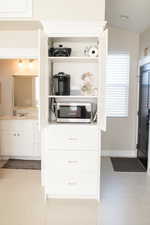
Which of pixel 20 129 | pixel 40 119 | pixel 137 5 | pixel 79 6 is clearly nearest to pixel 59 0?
pixel 79 6

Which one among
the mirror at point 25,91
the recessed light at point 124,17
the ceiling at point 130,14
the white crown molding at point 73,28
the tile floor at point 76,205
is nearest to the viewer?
the tile floor at point 76,205

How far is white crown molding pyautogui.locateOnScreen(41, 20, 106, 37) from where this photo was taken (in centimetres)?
276

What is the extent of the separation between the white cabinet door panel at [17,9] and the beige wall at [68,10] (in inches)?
3.0

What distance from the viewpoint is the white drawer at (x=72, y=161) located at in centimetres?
289

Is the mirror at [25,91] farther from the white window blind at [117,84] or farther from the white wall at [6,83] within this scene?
the white window blind at [117,84]

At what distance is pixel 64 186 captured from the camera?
9.68 feet

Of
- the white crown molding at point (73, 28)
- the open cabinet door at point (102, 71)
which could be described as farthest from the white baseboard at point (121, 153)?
the white crown molding at point (73, 28)

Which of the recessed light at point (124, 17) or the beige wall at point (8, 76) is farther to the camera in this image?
the beige wall at point (8, 76)

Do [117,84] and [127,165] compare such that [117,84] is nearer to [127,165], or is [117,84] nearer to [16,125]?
[127,165]

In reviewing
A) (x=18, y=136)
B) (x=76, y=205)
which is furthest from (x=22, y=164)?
(x=76, y=205)

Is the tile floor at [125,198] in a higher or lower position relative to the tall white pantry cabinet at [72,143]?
lower

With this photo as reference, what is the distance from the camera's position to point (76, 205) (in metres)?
2.83

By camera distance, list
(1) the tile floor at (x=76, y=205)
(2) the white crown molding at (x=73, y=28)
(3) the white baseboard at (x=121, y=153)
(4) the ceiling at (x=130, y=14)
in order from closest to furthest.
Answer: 1. (1) the tile floor at (x=76, y=205)
2. (2) the white crown molding at (x=73, y=28)
3. (4) the ceiling at (x=130, y=14)
4. (3) the white baseboard at (x=121, y=153)

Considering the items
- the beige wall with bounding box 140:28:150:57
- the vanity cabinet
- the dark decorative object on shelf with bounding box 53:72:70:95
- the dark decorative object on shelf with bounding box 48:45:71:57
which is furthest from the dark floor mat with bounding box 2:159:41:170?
the beige wall with bounding box 140:28:150:57
